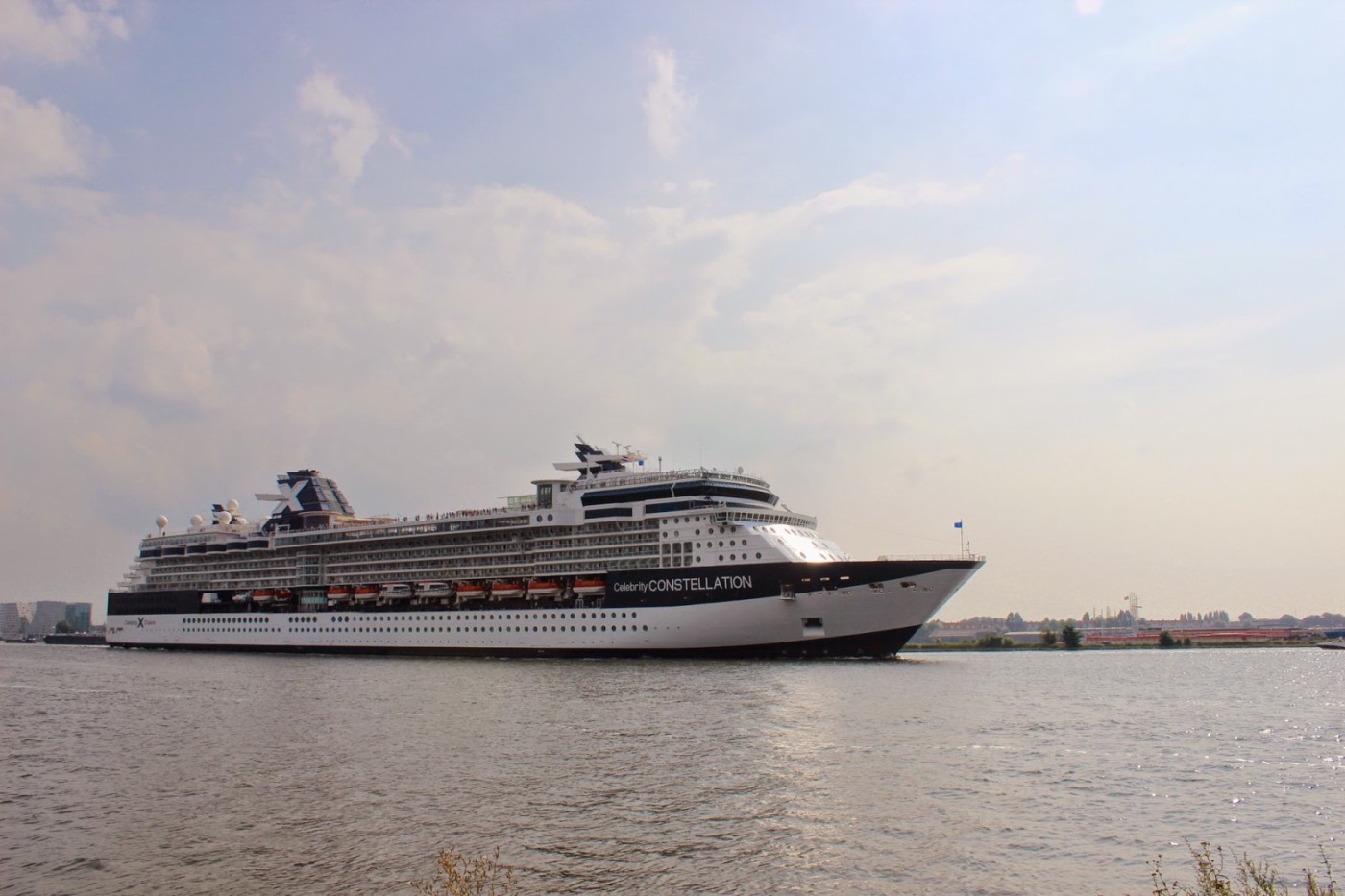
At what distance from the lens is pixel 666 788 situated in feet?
71.7

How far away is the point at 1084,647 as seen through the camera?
130875 millimetres

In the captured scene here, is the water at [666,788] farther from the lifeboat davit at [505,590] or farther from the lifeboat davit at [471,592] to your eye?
the lifeboat davit at [471,592]

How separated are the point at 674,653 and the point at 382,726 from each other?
93.7 feet

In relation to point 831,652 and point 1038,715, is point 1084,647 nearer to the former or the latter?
point 831,652

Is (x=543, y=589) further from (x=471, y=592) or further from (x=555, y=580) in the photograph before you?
(x=471, y=592)

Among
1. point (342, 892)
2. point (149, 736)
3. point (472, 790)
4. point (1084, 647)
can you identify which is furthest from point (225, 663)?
point (1084, 647)

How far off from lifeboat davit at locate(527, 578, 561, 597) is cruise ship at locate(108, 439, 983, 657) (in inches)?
6.0

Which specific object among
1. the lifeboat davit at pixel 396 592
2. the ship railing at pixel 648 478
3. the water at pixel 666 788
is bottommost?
the water at pixel 666 788

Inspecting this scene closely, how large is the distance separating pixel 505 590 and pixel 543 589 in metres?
3.66

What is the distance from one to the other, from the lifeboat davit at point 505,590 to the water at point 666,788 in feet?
82.5

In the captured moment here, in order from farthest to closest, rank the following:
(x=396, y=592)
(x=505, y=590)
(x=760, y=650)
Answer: (x=396, y=592) → (x=505, y=590) → (x=760, y=650)

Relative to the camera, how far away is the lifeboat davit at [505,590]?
67.6 m

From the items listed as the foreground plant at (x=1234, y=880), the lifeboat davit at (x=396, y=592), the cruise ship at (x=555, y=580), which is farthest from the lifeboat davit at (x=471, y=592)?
the foreground plant at (x=1234, y=880)

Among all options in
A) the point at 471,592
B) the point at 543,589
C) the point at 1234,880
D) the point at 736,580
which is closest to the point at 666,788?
the point at 1234,880
